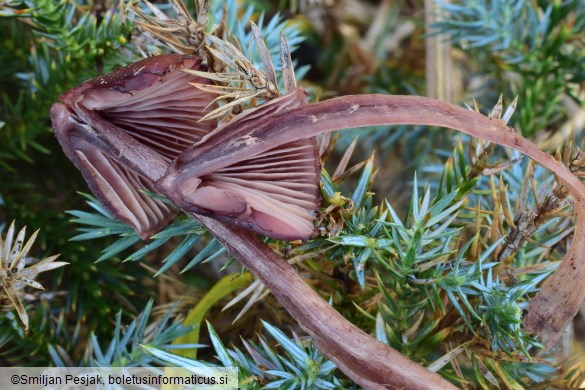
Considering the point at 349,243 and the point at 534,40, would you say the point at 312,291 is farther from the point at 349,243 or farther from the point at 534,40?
the point at 534,40

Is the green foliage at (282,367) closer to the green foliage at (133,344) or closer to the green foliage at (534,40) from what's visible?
the green foliage at (133,344)

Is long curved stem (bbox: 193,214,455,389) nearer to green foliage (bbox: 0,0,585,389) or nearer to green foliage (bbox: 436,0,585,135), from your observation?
green foliage (bbox: 0,0,585,389)

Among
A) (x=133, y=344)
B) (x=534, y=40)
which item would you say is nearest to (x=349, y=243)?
(x=133, y=344)

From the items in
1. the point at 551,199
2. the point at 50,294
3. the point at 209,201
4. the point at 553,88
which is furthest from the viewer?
the point at 553,88

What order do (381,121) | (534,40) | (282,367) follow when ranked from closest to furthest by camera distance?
1. (381,121)
2. (282,367)
3. (534,40)

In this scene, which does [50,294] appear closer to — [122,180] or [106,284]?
[106,284]

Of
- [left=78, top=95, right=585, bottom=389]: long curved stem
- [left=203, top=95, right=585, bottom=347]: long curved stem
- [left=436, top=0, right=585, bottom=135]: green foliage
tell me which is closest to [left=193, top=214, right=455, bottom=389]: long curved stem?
[left=78, top=95, right=585, bottom=389]: long curved stem

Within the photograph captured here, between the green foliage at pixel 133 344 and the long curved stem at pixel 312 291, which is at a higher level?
the long curved stem at pixel 312 291

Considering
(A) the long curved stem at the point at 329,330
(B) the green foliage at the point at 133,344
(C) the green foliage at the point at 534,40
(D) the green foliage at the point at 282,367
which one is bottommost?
(B) the green foliage at the point at 133,344

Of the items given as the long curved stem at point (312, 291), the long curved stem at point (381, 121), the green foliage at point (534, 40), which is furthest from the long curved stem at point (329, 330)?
the green foliage at point (534, 40)

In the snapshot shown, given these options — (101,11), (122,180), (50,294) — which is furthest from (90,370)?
(101,11)

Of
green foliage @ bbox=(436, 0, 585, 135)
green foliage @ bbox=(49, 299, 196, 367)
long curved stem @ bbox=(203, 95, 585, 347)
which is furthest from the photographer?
green foliage @ bbox=(436, 0, 585, 135)
